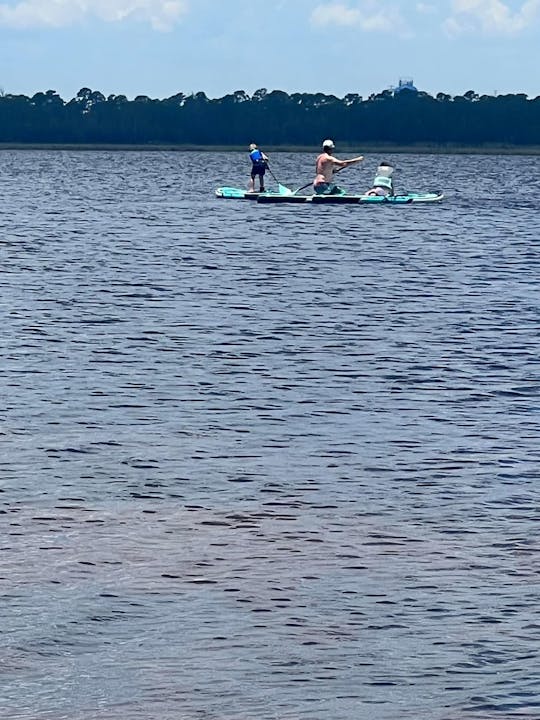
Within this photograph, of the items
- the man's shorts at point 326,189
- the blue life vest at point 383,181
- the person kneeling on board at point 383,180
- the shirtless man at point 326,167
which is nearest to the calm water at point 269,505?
the shirtless man at point 326,167

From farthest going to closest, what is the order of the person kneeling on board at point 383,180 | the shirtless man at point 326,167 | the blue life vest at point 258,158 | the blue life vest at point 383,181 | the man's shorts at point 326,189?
the blue life vest at point 258,158
the man's shorts at point 326,189
the blue life vest at point 383,181
the person kneeling on board at point 383,180
the shirtless man at point 326,167

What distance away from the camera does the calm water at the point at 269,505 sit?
1131 centimetres

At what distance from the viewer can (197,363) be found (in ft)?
82.6

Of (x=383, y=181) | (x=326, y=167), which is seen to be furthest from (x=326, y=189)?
(x=326, y=167)

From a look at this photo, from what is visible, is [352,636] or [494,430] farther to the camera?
[494,430]

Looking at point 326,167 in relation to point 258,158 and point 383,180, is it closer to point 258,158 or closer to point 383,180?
point 383,180

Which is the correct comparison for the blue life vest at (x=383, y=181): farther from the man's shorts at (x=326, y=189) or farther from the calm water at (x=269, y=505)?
the calm water at (x=269, y=505)

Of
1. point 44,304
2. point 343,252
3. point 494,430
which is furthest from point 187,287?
point 494,430

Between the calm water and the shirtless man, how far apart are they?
1864 cm

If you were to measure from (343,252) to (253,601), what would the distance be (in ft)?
121

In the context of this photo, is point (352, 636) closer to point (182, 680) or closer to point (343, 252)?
point (182, 680)

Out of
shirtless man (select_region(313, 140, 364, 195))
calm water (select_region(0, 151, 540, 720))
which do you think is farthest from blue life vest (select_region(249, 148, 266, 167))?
calm water (select_region(0, 151, 540, 720))

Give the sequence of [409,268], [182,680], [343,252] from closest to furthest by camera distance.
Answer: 1. [182,680]
2. [409,268]
3. [343,252]

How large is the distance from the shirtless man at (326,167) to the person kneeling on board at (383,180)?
1.14 metres
